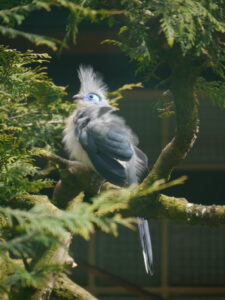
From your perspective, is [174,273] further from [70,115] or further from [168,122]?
[70,115]

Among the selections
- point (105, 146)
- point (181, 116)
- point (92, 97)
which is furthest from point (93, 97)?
point (181, 116)

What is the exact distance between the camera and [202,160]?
8.63ft

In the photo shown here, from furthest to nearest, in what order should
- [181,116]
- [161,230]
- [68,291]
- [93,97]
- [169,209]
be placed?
[161,230], [93,97], [68,291], [169,209], [181,116]

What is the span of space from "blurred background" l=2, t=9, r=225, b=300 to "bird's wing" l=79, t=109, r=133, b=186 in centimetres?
121

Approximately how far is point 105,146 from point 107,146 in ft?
0.04

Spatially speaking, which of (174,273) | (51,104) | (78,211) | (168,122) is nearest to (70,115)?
(51,104)

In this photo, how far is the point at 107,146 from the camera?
1343 millimetres

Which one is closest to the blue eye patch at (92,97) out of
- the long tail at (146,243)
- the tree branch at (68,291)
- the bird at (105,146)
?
the bird at (105,146)

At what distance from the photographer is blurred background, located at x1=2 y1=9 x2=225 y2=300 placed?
2625 millimetres

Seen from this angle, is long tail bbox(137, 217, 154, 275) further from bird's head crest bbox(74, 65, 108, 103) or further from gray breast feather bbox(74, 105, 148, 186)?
bird's head crest bbox(74, 65, 108, 103)

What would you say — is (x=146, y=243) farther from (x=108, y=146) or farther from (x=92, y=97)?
(x=92, y=97)

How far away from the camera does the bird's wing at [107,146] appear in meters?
1.31

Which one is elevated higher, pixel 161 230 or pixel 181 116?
pixel 181 116

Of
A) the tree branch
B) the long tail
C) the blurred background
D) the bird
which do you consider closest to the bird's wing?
the bird
